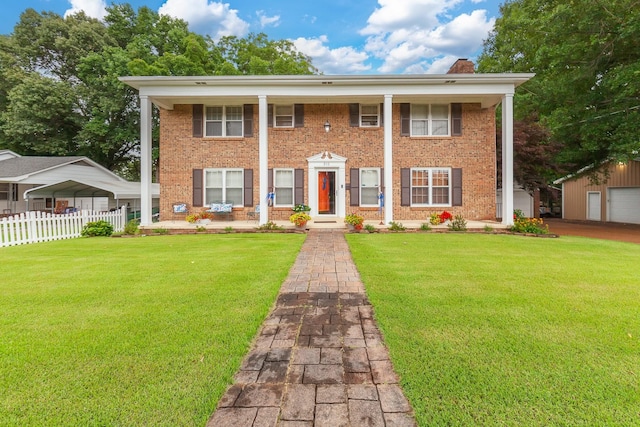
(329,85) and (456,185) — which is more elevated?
(329,85)

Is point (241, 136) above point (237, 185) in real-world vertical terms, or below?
above

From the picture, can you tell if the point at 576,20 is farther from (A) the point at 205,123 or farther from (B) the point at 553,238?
(A) the point at 205,123

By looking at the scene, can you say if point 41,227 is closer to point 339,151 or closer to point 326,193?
point 326,193

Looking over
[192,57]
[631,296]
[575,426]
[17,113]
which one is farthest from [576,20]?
[17,113]

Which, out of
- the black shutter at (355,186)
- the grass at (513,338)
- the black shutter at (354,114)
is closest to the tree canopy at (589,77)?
the black shutter at (354,114)

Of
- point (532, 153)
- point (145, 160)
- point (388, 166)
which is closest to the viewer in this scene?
point (388, 166)

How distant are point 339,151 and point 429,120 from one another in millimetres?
3835

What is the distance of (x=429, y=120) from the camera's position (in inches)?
522

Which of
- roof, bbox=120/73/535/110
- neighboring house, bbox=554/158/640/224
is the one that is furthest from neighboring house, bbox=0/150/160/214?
neighboring house, bbox=554/158/640/224

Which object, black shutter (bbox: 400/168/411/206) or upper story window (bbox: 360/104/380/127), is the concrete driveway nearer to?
black shutter (bbox: 400/168/411/206)

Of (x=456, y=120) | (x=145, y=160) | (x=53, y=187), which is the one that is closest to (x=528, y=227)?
(x=456, y=120)

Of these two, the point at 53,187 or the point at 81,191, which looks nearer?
the point at 53,187

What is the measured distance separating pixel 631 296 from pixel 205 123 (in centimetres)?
1341

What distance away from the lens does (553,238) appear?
32.0 feet
